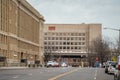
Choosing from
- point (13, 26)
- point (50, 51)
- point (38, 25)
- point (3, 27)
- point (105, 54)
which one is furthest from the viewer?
point (50, 51)

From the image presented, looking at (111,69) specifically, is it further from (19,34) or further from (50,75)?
(19,34)

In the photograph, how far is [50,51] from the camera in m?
200

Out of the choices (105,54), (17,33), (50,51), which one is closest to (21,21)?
(17,33)

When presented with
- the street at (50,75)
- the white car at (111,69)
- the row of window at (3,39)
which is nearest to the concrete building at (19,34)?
the row of window at (3,39)

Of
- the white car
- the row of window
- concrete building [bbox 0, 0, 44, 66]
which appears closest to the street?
the white car

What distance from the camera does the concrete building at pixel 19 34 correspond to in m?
109

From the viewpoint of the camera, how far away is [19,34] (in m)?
132

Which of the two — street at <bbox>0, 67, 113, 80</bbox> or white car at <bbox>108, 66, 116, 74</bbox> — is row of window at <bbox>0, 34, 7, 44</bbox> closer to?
street at <bbox>0, 67, 113, 80</bbox>

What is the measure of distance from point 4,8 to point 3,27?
5.77 metres

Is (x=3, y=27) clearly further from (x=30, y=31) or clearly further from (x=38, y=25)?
(x=38, y=25)

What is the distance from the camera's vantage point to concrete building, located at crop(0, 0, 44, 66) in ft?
357

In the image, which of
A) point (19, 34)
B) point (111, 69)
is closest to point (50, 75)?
point (111, 69)

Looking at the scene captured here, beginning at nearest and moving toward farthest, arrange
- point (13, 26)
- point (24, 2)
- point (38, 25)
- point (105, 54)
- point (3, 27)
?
point (3, 27) < point (13, 26) < point (24, 2) < point (105, 54) < point (38, 25)

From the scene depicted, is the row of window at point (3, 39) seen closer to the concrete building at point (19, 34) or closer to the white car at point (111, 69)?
the concrete building at point (19, 34)
